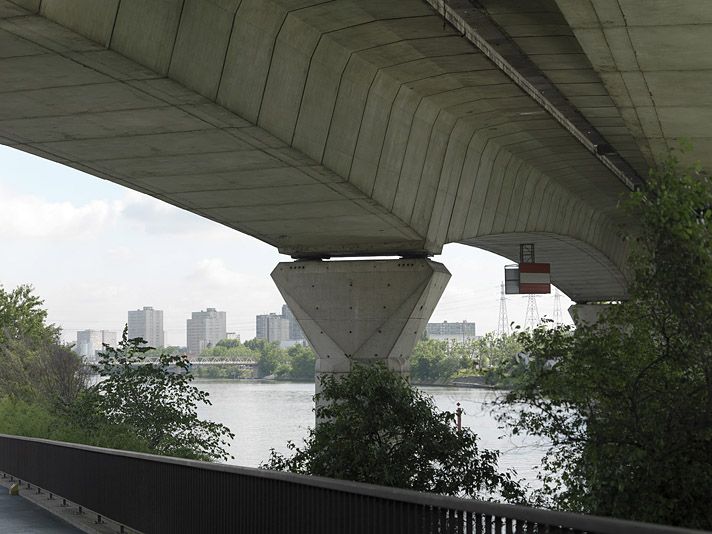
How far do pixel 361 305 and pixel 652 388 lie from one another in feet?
47.4

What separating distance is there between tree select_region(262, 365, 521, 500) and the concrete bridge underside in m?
3.71

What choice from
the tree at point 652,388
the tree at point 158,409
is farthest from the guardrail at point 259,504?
the tree at point 158,409

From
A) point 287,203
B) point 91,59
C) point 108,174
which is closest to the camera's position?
point 91,59

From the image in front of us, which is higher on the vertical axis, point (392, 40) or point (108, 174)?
point (392, 40)

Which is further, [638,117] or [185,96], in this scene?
[638,117]

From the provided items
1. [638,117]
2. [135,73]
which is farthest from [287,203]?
[135,73]

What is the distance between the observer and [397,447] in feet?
41.5

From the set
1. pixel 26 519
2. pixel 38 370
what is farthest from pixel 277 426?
pixel 26 519

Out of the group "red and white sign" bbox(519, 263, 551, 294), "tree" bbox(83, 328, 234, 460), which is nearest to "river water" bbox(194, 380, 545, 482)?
"tree" bbox(83, 328, 234, 460)

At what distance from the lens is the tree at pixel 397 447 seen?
489 inches

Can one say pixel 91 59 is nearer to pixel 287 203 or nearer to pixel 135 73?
pixel 135 73

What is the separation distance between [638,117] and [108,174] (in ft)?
25.8

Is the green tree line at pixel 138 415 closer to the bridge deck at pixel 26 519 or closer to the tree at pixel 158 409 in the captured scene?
the tree at pixel 158 409

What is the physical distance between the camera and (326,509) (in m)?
9.23
